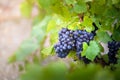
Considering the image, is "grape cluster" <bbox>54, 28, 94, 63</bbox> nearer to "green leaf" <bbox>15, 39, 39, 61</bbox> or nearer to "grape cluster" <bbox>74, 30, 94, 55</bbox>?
"grape cluster" <bbox>74, 30, 94, 55</bbox>

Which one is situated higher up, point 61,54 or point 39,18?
point 39,18

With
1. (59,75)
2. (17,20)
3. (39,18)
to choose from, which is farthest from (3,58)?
(59,75)

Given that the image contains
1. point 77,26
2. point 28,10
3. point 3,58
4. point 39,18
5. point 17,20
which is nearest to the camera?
point 77,26

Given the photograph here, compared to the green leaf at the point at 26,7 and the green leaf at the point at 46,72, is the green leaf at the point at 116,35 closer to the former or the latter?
the green leaf at the point at 46,72

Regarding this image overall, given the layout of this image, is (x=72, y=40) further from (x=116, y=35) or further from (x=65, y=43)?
(x=116, y=35)

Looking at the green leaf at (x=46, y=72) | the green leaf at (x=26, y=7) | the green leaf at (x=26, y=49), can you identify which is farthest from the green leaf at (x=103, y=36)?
the green leaf at (x=26, y=7)

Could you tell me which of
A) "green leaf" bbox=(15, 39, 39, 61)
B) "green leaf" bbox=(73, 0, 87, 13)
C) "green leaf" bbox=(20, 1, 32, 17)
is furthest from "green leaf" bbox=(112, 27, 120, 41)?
"green leaf" bbox=(20, 1, 32, 17)

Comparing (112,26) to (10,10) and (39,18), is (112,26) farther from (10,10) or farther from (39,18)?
(10,10)
